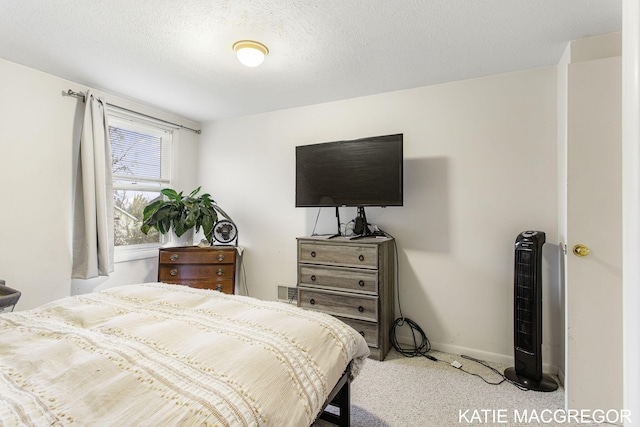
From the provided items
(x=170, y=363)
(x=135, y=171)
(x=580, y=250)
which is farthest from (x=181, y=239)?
(x=580, y=250)

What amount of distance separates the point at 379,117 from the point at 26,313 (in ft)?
9.25

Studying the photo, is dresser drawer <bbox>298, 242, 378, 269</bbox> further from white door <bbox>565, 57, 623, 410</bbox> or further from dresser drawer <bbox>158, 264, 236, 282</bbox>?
white door <bbox>565, 57, 623, 410</bbox>

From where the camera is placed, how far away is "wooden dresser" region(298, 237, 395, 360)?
7.85 ft

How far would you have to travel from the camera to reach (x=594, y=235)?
5.74 feet

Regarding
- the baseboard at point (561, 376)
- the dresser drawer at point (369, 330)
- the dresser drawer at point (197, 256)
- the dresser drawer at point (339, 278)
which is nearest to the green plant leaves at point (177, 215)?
the dresser drawer at point (197, 256)

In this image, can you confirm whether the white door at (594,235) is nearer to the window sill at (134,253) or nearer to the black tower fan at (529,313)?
the black tower fan at (529,313)

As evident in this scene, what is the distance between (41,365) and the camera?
0.92m

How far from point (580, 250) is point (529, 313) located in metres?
0.54

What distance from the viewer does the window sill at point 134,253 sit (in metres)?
3.03

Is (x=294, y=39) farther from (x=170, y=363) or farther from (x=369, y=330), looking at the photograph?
(x=369, y=330)

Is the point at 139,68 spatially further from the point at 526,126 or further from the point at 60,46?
the point at 526,126

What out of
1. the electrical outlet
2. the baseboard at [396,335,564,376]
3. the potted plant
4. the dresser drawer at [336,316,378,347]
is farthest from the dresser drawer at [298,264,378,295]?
the potted plant

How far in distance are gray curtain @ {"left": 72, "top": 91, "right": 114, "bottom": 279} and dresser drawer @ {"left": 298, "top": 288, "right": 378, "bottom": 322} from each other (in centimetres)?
185

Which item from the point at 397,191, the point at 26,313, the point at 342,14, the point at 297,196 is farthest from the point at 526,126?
the point at 26,313
